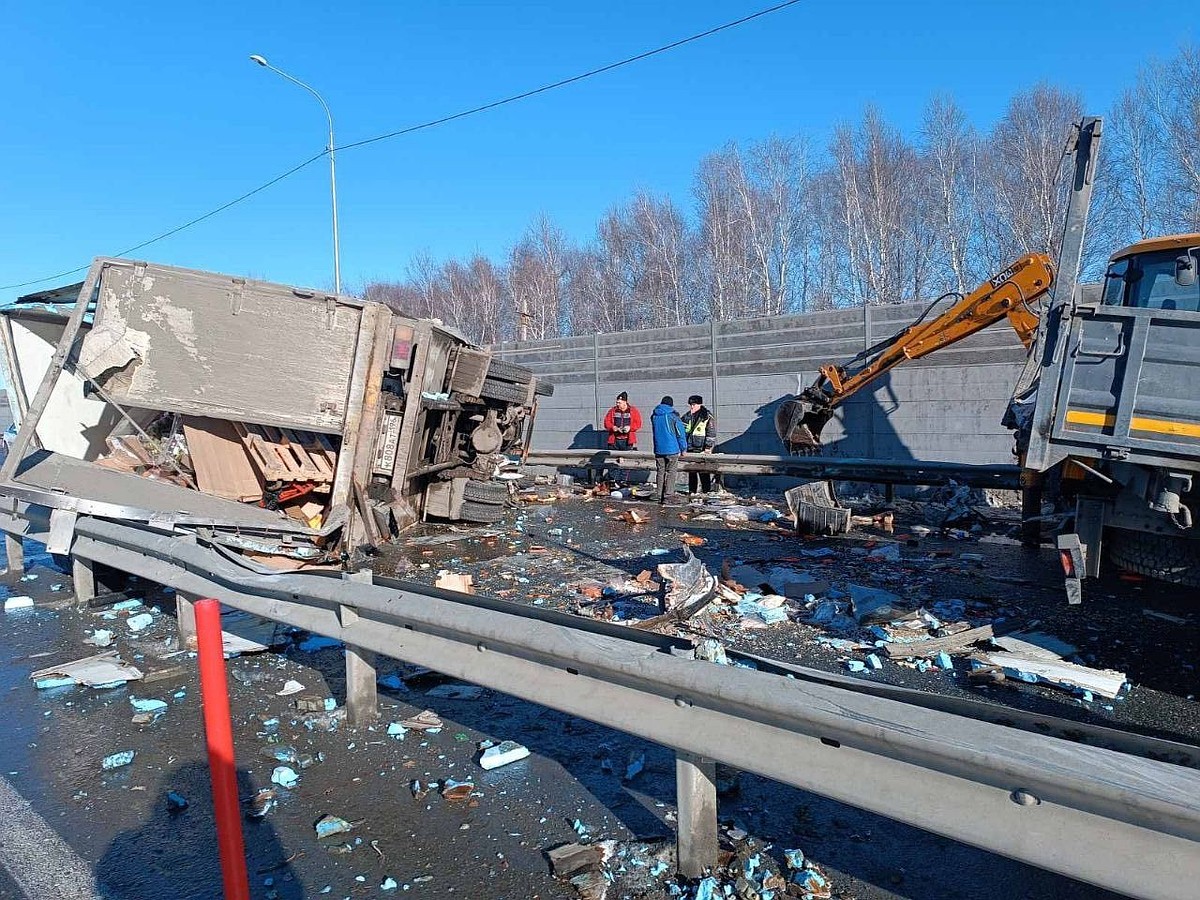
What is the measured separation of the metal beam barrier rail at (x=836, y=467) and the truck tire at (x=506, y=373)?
3097 mm

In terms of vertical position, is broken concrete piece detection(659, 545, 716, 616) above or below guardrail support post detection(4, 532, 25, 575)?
above

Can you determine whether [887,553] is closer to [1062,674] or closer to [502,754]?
[1062,674]

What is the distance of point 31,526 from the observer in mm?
6586

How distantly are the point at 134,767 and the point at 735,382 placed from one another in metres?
11.8

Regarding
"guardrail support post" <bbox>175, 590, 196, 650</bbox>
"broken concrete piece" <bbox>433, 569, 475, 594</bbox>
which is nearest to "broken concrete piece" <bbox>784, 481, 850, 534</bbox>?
"broken concrete piece" <bbox>433, 569, 475, 594</bbox>

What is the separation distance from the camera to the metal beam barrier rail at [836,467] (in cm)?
925

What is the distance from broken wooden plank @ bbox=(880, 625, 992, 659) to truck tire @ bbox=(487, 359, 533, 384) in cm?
582

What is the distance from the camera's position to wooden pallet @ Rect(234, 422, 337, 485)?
24.6ft

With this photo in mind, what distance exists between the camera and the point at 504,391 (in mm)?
9672

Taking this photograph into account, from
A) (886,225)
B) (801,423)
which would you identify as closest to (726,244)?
(886,225)

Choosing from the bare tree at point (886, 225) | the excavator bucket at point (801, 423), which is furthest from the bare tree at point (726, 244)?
the excavator bucket at point (801, 423)

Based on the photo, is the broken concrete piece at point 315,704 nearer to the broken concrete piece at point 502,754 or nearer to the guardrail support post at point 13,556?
the broken concrete piece at point 502,754

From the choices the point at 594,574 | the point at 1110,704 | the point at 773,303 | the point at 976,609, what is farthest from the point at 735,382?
the point at 773,303

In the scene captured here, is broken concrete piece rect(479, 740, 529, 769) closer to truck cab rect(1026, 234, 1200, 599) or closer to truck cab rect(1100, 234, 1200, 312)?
truck cab rect(1026, 234, 1200, 599)
